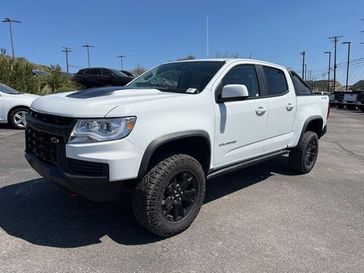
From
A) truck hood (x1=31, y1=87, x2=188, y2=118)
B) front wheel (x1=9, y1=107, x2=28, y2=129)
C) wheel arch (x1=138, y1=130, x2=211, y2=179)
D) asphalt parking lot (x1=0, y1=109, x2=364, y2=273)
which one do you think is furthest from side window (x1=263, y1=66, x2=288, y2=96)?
front wheel (x1=9, y1=107, x2=28, y2=129)

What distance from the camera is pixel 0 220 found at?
13.8 ft

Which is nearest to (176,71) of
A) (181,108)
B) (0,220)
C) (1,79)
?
(181,108)

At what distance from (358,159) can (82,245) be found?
629 centimetres

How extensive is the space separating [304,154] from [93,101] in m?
3.96

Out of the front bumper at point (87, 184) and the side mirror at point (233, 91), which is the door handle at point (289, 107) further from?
the front bumper at point (87, 184)

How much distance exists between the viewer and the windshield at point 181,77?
4.48 metres

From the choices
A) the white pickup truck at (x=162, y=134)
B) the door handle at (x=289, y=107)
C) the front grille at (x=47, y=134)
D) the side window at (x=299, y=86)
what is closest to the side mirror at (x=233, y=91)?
the white pickup truck at (x=162, y=134)

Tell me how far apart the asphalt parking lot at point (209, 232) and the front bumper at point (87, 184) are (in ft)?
1.46

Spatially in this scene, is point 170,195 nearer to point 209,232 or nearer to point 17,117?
point 209,232

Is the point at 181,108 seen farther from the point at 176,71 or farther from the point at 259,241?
the point at 259,241

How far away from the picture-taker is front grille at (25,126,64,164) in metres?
3.58

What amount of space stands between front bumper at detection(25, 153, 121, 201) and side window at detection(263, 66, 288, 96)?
9.08 ft

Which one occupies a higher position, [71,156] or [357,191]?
[71,156]

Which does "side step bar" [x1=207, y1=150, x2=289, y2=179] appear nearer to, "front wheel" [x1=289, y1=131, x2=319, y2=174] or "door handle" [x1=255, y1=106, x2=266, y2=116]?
"door handle" [x1=255, y1=106, x2=266, y2=116]
